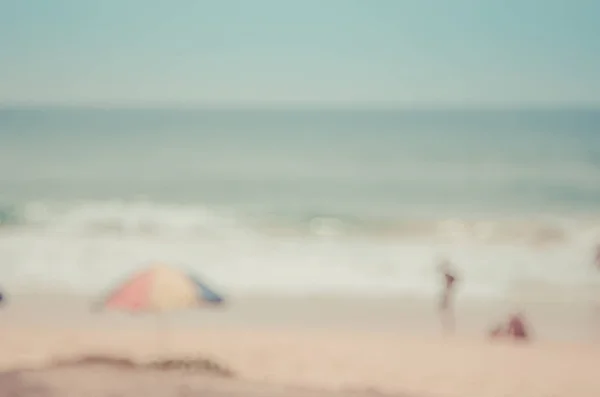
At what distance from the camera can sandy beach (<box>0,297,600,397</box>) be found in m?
2.36

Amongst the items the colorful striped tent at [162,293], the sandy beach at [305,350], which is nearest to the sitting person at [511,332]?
the sandy beach at [305,350]

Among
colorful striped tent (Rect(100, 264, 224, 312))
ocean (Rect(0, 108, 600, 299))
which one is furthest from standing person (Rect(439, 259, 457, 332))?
colorful striped tent (Rect(100, 264, 224, 312))

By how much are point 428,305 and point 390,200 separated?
29 centimetres

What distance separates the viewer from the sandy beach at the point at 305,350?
2357 millimetres

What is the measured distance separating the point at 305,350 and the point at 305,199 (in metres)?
0.41

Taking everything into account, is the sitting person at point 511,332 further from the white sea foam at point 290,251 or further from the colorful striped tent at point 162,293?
the colorful striped tent at point 162,293

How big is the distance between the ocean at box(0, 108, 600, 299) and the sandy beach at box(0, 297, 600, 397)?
2.4 inches

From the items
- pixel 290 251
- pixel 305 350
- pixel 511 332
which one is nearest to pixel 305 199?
pixel 290 251

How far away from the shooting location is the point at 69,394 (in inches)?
93.0

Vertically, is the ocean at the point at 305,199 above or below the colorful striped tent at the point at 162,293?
above

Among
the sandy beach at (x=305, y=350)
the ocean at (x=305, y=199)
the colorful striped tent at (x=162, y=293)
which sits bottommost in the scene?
the sandy beach at (x=305, y=350)

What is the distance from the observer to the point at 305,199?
2.56 m

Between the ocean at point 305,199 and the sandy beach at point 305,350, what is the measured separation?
60mm

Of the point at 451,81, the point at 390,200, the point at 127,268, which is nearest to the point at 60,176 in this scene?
the point at 127,268
